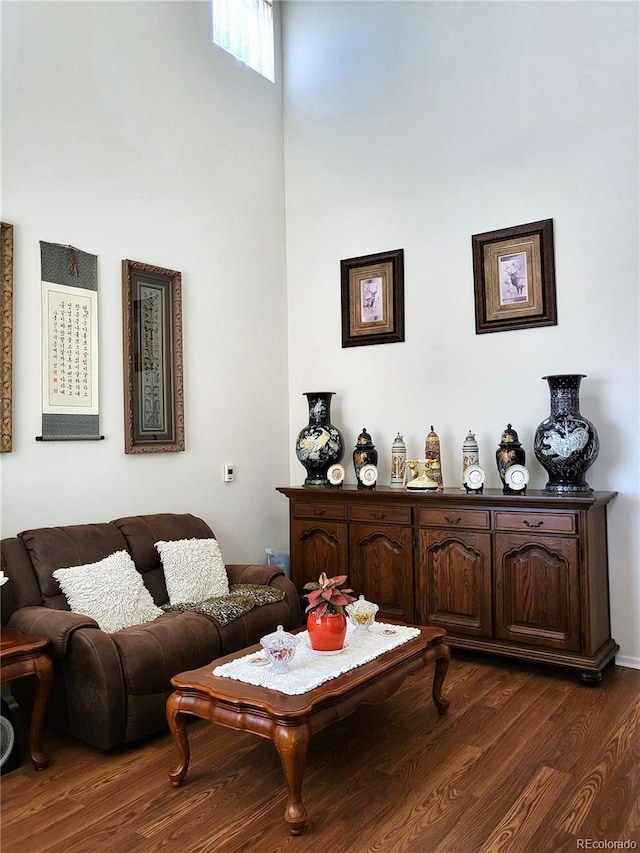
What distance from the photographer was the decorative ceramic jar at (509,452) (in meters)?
3.65

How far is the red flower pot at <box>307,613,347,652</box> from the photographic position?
97.5 inches

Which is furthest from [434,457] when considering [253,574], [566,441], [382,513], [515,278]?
[253,574]

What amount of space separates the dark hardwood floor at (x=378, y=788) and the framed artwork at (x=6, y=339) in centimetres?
138

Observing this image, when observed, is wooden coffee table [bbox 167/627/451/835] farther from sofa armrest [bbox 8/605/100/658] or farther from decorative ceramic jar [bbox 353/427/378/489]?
decorative ceramic jar [bbox 353/427/378/489]

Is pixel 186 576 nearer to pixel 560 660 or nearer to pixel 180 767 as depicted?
pixel 180 767

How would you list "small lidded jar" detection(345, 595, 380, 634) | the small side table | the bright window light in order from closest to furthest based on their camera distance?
1. the small side table
2. "small lidded jar" detection(345, 595, 380, 634)
3. the bright window light

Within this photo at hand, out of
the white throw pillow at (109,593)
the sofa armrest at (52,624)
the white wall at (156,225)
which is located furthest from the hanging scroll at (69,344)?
the sofa armrest at (52,624)

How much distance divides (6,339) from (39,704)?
165 centimetres

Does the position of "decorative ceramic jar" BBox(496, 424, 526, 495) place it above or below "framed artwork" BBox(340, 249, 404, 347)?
below

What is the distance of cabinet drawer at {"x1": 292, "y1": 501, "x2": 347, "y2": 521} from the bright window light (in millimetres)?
3226

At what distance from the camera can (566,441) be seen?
339 cm

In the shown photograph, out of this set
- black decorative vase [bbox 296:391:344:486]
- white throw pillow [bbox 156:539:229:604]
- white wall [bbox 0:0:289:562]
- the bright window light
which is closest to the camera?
white wall [bbox 0:0:289:562]

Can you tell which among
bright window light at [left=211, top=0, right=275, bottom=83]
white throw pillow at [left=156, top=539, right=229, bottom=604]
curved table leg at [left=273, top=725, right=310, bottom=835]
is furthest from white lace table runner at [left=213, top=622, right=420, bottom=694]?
bright window light at [left=211, top=0, right=275, bottom=83]

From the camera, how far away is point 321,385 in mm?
4801
